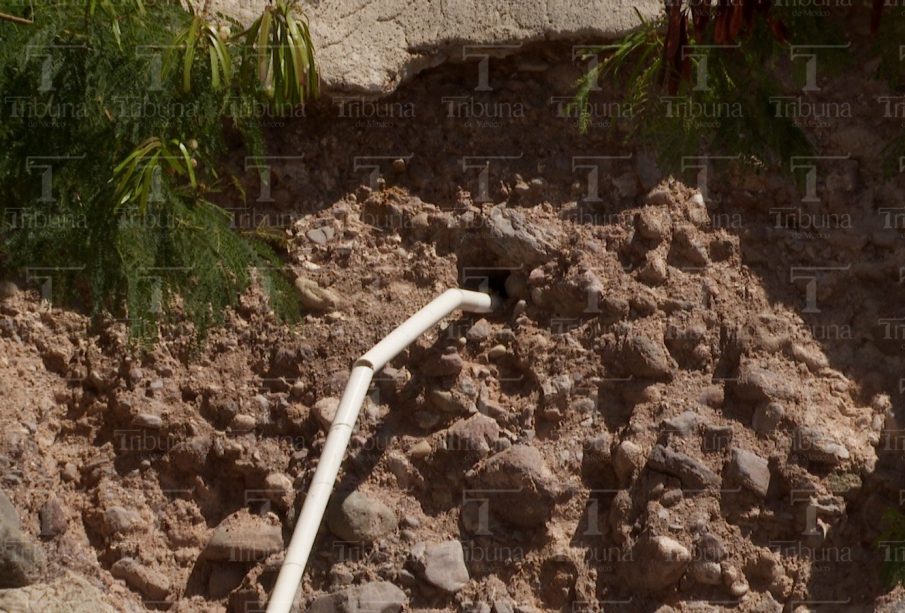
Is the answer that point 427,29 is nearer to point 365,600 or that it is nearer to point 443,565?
point 443,565

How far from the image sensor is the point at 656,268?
19.6 ft

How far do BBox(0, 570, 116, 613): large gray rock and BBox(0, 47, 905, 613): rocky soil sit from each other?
1 centimetres

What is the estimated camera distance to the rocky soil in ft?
17.9

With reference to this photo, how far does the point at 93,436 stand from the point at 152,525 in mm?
511

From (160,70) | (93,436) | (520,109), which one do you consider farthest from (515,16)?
(93,436)

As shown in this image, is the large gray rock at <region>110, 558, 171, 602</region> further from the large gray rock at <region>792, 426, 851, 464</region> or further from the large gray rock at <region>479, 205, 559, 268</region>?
the large gray rock at <region>792, 426, 851, 464</region>

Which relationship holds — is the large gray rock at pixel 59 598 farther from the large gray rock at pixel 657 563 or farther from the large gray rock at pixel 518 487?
the large gray rock at pixel 657 563

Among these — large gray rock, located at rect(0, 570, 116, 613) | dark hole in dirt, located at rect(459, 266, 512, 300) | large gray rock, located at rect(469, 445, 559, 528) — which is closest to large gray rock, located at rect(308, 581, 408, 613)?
large gray rock, located at rect(469, 445, 559, 528)

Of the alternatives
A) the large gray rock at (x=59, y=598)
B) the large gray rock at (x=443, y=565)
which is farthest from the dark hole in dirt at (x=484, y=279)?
the large gray rock at (x=59, y=598)

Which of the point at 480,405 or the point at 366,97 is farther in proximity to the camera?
the point at 366,97

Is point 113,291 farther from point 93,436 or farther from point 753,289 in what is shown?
point 753,289

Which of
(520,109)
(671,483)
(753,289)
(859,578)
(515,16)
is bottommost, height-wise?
(859,578)

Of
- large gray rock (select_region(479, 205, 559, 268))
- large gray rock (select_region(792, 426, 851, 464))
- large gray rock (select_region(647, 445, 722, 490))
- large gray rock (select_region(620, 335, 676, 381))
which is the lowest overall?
large gray rock (select_region(647, 445, 722, 490))

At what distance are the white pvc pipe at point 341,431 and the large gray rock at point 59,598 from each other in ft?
3.01
